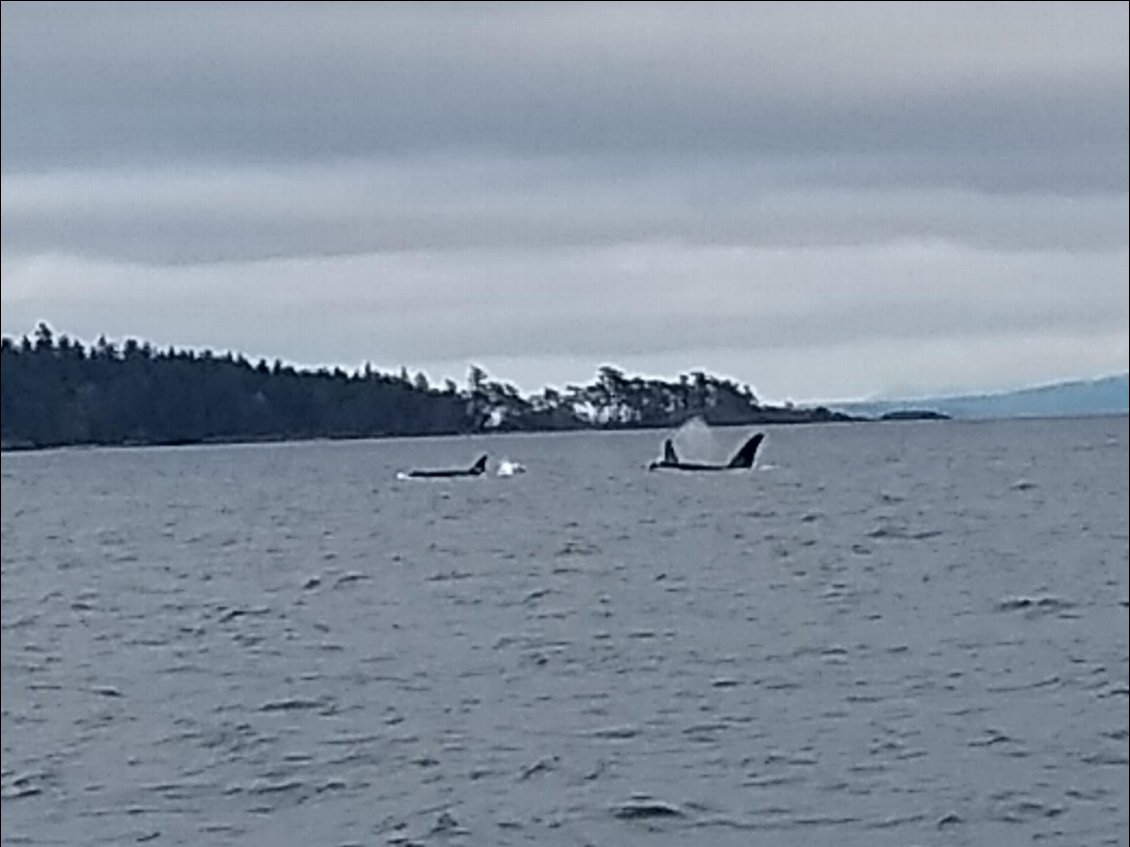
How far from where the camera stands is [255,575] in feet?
203

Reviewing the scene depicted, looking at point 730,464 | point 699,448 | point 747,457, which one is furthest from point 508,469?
point 699,448

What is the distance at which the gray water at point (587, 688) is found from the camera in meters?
22.9

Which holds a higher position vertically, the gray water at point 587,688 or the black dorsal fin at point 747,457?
the black dorsal fin at point 747,457

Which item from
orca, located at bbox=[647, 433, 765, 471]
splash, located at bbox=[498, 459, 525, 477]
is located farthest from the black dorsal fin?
splash, located at bbox=[498, 459, 525, 477]

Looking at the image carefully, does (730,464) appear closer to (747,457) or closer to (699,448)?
(747,457)

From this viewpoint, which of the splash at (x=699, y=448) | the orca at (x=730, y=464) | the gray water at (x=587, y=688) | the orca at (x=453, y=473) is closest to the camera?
the gray water at (x=587, y=688)

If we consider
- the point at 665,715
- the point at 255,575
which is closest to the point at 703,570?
the point at 255,575

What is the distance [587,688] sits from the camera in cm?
3206

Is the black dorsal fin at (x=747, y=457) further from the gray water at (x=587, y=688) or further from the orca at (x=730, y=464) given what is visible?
the gray water at (x=587, y=688)

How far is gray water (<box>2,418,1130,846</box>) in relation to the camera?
2292 cm

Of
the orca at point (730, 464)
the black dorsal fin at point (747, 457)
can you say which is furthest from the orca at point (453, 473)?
the black dorsal fin at point (747, 457)

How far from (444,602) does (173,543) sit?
33586 millimetres

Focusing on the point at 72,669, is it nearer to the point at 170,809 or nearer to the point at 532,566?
the point at 170,809

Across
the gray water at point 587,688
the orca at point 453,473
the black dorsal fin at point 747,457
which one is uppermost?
the black dorsal fin at point 747,457
